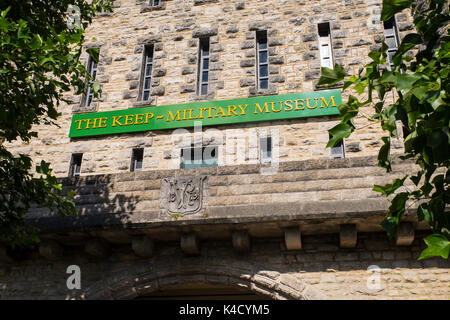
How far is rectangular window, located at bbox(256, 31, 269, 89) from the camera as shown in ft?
33.3

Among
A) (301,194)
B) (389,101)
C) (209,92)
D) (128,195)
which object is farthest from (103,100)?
(389,101)

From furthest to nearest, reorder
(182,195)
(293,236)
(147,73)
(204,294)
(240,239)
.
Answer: (147,73), (204,294), (182,195), (240,239), (293,236)

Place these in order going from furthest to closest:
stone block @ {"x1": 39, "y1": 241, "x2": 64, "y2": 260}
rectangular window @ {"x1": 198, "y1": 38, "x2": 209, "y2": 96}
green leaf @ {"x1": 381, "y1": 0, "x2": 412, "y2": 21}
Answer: rectangular window @ {"x1": 198, "y1": 38, "x2": 209, "y2": 96} < stone block @ {"x1": 39, "y1": 241, "x2": 64, "y2": 260} < green leaf @ {"x1": 381, "y1": 0, "x2": 412, "y2": 21}

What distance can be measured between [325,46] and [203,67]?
9.97 feet

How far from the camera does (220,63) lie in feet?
34.2

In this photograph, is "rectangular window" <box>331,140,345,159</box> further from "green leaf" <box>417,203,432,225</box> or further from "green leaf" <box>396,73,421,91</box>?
"green leaf" <box>396,73,421,91</box>

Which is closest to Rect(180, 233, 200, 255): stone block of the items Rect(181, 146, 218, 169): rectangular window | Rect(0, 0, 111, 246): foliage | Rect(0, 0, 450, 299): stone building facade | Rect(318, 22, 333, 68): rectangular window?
Rect(0, 0, 450, 299): stone building facade

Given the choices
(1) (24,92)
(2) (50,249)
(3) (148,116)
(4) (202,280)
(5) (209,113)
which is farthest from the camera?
(3) (148,116)

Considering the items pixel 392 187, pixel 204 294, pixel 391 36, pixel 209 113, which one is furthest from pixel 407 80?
pixel 391 36

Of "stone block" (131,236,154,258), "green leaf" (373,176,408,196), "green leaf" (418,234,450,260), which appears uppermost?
"stone block" (131,236,154,258)

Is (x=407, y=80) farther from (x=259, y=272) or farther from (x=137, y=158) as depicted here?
(x=137, y=158)

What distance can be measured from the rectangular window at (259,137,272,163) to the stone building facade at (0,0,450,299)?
0.12 metres

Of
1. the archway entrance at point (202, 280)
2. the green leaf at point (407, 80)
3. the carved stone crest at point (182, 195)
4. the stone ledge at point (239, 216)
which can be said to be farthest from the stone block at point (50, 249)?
the green leaf at point (407, 80)

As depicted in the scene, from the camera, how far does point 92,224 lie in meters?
7.08
